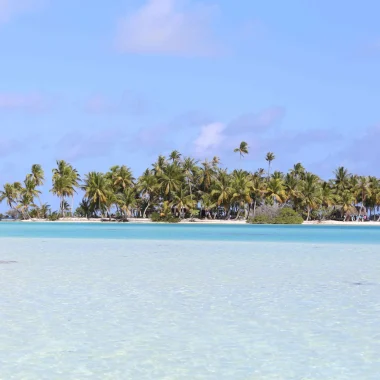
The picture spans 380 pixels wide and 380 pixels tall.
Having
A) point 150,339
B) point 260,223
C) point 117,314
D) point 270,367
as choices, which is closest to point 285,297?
point 117,314

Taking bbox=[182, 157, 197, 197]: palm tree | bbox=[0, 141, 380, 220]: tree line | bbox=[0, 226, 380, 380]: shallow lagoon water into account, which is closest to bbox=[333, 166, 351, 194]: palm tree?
bbox=[0, 141, 380, 220]: tree line


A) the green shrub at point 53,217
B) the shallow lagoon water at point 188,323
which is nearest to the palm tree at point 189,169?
the green shrub at point 53,217

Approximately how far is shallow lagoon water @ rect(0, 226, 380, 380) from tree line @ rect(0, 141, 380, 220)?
2124 inches

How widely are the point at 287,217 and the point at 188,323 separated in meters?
61.8

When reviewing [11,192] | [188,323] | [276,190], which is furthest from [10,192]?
[188,323]

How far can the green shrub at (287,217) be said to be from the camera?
229 feet

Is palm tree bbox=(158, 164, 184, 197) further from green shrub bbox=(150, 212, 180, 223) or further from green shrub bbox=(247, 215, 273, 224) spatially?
green shrub bbox=(247, 215, 273, 224)

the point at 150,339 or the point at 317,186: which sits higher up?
the point at 317,186

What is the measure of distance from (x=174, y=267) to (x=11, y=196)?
67639 mm

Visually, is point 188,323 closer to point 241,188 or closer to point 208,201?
point 241,188

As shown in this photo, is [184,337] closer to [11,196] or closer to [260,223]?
[260,223]

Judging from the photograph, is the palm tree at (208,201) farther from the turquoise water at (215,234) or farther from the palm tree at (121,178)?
the turquoise water at (215,234)

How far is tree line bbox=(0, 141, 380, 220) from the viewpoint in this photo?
71.1 m

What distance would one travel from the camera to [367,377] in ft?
21.2
